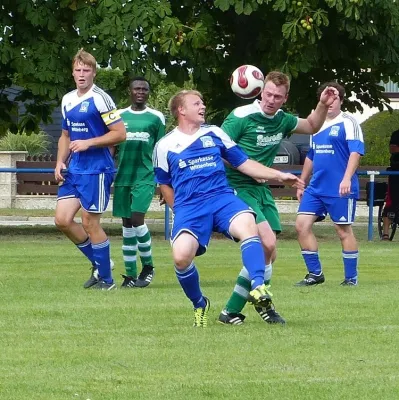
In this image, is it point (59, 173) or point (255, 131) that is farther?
point (59, 173)

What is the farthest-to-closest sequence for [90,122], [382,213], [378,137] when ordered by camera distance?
[378,137]
[382,213]
[90,122]

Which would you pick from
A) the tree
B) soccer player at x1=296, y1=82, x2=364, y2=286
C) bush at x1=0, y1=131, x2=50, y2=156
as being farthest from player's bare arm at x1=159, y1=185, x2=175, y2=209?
bush at x1=0, y1=131, x2=50, y2=156

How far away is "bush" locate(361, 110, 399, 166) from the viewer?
1448 inches

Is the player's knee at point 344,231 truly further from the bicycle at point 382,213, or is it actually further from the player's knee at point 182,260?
the bicycle at point 382,213

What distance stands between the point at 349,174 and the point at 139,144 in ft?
7.11

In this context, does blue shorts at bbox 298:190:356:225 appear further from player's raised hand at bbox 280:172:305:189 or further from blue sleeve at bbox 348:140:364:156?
player's raised hand at bbox 280:172:305:189

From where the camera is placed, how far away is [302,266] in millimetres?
16391

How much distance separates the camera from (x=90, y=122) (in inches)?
484

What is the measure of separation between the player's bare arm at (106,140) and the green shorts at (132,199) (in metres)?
1.24

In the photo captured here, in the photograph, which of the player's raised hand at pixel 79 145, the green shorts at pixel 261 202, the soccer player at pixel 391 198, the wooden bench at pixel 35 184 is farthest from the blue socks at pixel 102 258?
the wooden bench at pixel 35 184

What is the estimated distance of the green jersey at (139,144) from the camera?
13.4m

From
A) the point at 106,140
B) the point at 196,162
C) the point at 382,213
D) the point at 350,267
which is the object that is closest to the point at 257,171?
the point at 196,162

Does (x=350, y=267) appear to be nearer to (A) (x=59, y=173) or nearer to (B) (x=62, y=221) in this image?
(B) (x=62, y=221)

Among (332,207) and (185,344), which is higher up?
(332,207)
